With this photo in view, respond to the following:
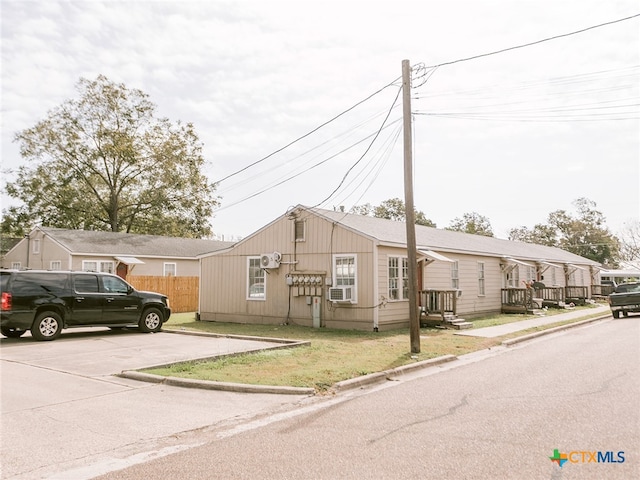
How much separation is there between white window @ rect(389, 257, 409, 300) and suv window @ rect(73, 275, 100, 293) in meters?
9.43

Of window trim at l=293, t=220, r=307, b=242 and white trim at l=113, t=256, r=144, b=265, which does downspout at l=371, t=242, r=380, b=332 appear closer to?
window trim at l=293, t=220, r=307, b=242

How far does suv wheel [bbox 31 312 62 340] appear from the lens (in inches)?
506

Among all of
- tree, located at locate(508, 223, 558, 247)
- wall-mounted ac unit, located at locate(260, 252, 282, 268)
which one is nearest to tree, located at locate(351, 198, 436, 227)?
tree, located at locate(508, 223, 558, 247)

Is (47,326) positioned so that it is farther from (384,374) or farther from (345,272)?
(384,374)

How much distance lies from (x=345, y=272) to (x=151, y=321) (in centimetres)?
662

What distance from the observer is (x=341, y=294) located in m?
16.1

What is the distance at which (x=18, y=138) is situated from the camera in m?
37.1

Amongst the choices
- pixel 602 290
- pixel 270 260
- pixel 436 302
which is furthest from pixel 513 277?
pixel 602 290

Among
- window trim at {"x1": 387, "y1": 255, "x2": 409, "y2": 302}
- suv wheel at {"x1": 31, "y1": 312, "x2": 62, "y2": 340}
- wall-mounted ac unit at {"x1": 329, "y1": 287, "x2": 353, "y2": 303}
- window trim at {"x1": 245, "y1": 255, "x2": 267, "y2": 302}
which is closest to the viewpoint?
suv wheel at {"x1": 31, "y1": 312, "x2": 62, "y2": 340}

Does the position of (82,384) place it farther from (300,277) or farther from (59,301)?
(300,277)

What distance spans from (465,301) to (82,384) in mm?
16448

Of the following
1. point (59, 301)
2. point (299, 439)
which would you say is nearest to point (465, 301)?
point (59, 301)

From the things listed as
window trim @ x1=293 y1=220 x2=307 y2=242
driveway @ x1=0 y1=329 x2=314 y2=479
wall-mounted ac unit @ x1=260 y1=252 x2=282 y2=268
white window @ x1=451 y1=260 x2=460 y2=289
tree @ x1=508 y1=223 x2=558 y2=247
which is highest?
tree @ x1=508 y1=223 x2=558 y2=247

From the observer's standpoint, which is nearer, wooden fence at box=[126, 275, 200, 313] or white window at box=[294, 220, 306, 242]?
white window at box=[294, 220, 306, 242]
